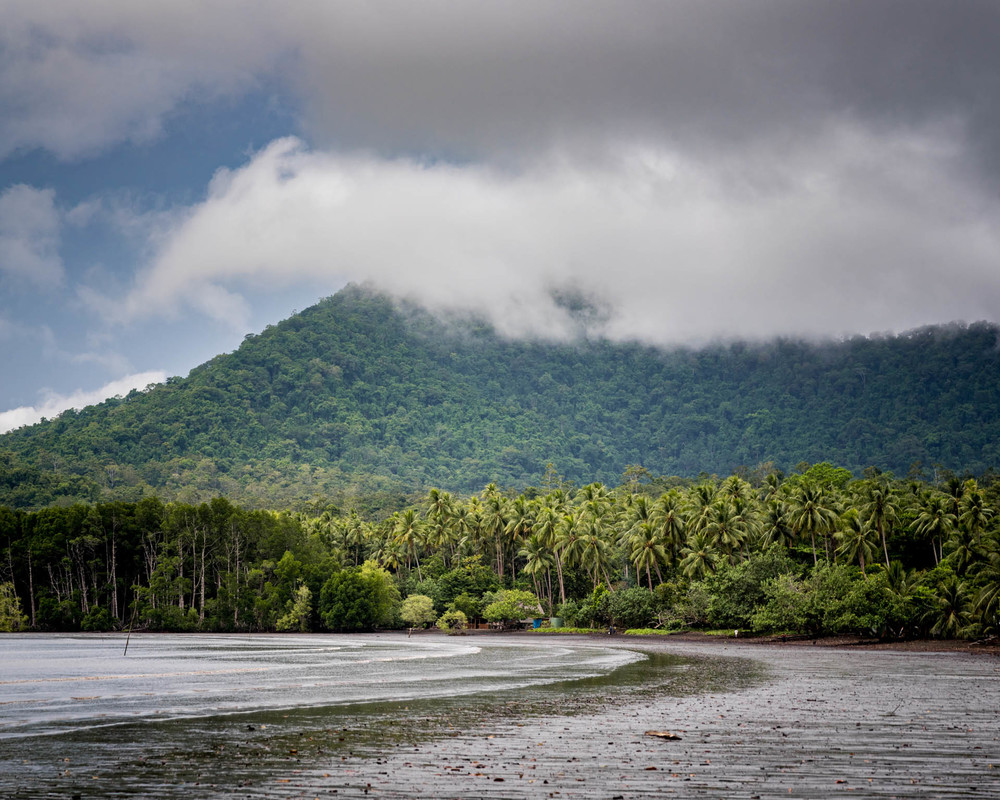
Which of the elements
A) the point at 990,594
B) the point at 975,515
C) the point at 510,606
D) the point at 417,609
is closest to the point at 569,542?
the point at 510,606

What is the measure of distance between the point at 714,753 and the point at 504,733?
586 centimetres

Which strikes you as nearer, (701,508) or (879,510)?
(879,510)

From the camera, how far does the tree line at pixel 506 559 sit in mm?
88062

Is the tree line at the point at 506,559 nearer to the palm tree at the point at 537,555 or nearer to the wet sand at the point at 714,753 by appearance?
the palm tree at the point at 537,555

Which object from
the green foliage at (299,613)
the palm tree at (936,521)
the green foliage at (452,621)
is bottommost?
the green foliage at (452,621)

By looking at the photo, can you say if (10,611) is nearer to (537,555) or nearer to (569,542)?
(537,555)

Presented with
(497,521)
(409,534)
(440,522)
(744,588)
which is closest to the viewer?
(744,588)

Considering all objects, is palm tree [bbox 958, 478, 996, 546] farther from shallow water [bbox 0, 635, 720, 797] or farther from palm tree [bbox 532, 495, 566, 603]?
palm tree [bbox 532, 495, 566, 603]

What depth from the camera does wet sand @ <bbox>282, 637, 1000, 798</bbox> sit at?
14.5 m

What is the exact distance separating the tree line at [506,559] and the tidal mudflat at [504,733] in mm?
43247

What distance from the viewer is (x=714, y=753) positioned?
59.5 feet

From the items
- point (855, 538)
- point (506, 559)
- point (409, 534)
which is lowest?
point (506, 559)

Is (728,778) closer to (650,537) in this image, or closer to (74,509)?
(650,537)

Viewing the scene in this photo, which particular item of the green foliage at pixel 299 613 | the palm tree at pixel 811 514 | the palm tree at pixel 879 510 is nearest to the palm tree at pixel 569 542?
the palm tree at pixel 811 514
